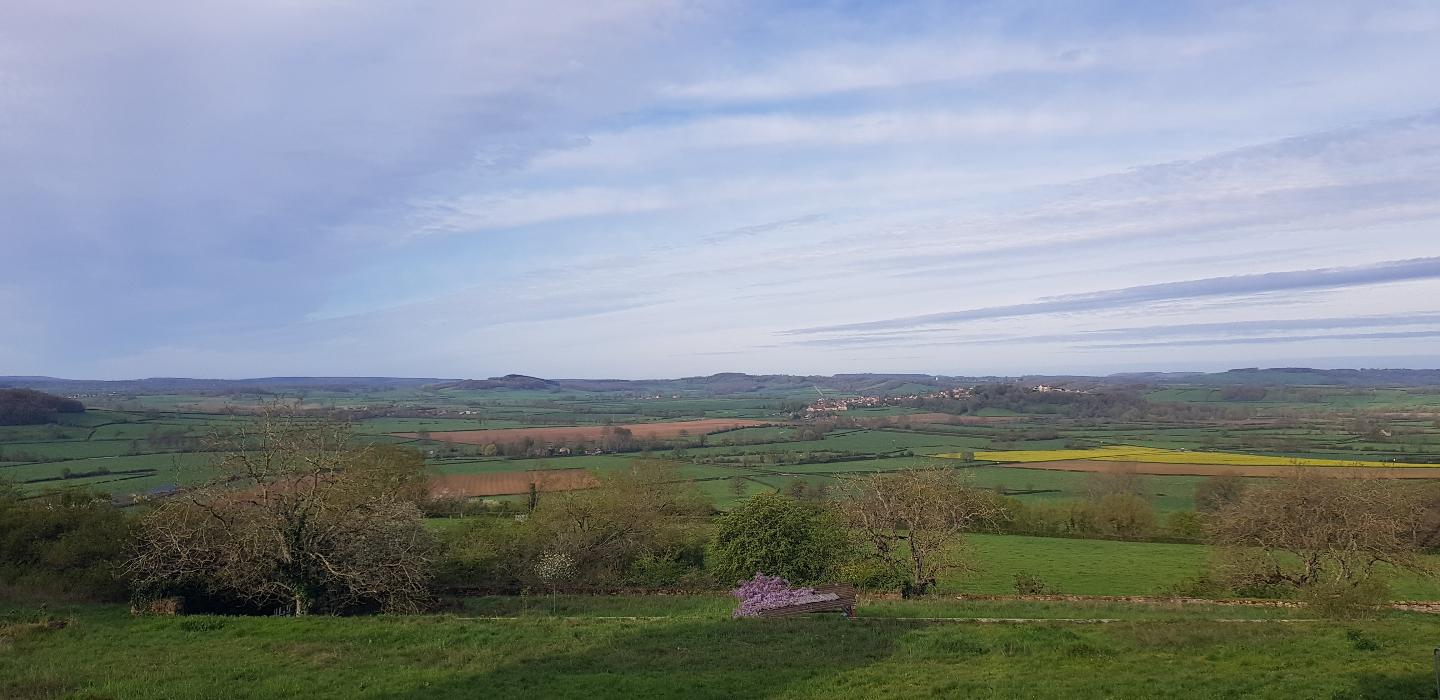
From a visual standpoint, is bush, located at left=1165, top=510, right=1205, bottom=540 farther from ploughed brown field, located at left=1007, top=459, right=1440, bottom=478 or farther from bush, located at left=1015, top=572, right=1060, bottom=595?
bush, located at left=1015, top=572, right=1060, bottom=595

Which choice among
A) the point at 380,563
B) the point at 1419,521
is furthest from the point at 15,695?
the point at 1419,521

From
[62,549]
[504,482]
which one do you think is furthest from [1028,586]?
[504,482]

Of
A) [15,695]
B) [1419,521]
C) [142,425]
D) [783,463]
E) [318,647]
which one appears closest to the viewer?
[15,695]

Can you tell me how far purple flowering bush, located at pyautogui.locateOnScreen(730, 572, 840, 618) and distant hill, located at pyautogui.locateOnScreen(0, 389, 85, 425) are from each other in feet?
316

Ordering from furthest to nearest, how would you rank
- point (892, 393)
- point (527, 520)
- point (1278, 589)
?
1. point (892, 393)
2. point (527, 520)
3. point (1278, 589)

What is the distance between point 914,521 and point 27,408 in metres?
102

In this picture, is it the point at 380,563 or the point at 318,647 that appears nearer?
the point at 318,647

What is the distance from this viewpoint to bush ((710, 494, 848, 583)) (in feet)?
98.3

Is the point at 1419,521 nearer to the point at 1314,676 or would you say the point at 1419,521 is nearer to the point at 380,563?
the point at 1314,676

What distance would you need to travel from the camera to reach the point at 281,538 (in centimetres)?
2167

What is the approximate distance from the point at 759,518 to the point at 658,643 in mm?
13471

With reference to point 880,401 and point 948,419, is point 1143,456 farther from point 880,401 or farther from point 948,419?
point 880,401

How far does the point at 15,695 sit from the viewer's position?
13047 mm

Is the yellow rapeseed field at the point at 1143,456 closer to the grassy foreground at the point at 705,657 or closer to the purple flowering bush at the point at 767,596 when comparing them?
the grassy foreground at the point at 705,657
